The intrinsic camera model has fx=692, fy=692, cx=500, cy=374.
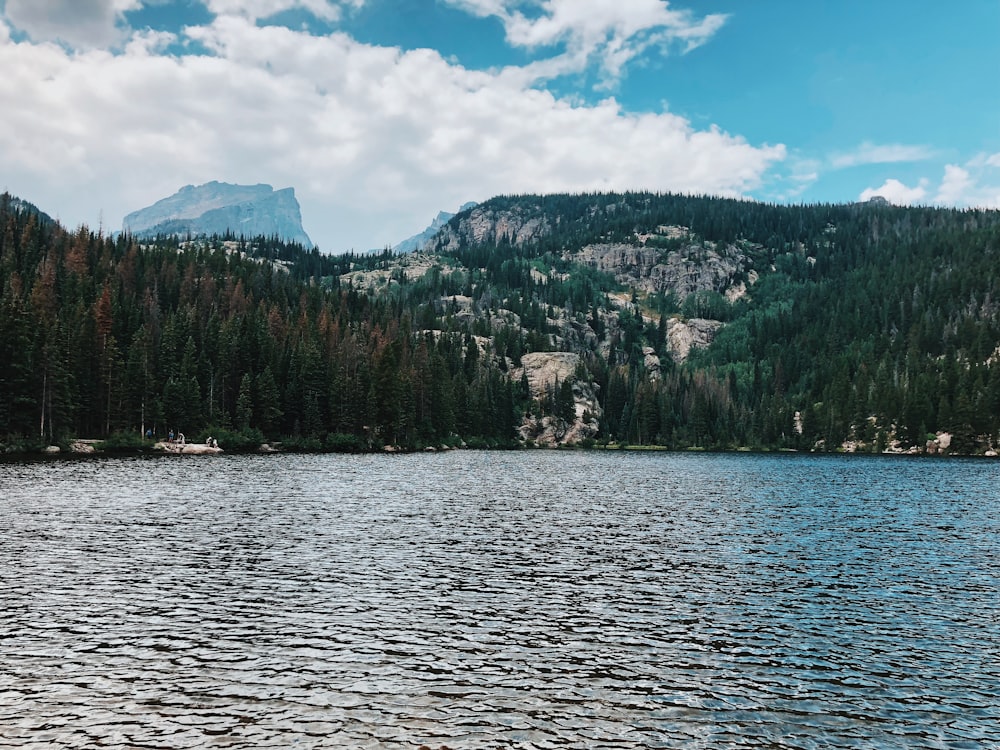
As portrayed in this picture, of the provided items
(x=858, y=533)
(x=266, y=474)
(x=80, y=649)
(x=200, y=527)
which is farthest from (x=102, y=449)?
(x=858, y=533)

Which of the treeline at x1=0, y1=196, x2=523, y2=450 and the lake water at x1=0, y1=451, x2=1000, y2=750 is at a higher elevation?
the treeline at x1=0, y1=196, x2=523, y2=450

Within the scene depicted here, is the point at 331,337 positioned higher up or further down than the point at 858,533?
higher up

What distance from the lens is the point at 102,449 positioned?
113750 mm

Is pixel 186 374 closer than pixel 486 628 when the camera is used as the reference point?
No

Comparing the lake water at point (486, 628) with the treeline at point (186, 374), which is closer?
the lake water at point (486, 628)

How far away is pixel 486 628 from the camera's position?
2689cm

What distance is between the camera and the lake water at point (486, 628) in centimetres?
1836

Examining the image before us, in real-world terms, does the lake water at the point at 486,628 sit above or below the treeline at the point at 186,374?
below

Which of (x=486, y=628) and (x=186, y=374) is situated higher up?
(x=186, y=374)

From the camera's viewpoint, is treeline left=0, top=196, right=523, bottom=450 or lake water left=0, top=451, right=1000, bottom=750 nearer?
lake water left=0, top=451, right=1000, bottom=750

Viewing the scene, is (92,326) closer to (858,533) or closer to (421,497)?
(421,497)

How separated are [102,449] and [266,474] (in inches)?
1767

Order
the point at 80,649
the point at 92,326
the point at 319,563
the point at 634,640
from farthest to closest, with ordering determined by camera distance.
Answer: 1. the point at 92,326
2. the point at 319,563
3. the point at 634,640
4. the point at 80,649

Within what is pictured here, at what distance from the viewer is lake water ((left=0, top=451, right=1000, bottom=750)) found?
1836 cm
